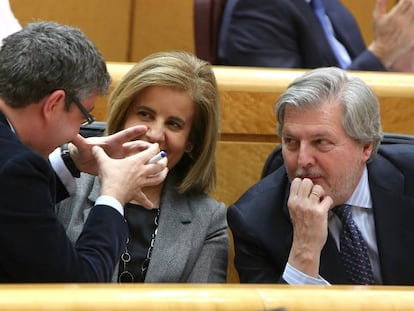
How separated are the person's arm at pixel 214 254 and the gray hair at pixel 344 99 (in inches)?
5.8

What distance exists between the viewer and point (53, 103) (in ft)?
3.04

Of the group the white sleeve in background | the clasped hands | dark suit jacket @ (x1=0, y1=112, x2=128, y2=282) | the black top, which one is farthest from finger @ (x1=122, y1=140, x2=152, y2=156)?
the white sleeve in background

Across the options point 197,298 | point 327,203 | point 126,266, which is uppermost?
point 197,298

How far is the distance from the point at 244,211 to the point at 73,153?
0.20m

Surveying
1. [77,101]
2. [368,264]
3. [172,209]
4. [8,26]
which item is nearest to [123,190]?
[77,101]

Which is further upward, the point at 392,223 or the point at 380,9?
the point at 380,9

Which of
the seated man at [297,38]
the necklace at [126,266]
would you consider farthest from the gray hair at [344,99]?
the seated man at [297,38]

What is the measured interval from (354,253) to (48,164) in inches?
15.7

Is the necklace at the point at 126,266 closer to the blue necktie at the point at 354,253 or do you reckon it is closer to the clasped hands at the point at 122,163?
the clasped hands at the point at 122,163

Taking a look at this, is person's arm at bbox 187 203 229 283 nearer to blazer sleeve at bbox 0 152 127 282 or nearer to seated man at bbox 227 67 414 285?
seated man at bbox 227 67 414 285

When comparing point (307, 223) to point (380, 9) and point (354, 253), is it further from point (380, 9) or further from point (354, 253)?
point (380, 9)

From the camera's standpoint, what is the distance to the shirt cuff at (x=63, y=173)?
110cm

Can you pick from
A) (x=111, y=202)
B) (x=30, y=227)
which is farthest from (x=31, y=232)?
(x=111, y=202)

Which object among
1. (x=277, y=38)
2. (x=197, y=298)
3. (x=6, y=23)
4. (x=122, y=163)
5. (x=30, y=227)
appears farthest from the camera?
(x=277, y=38)
